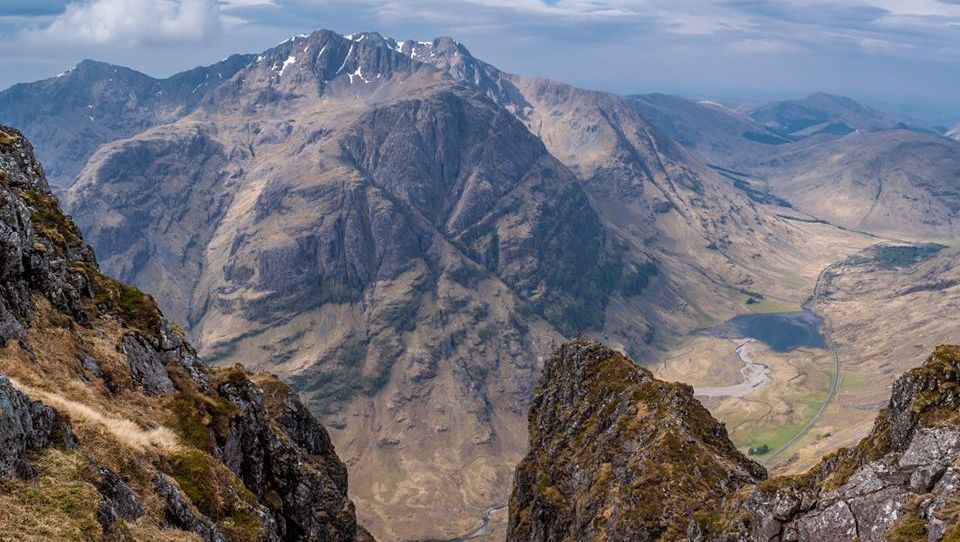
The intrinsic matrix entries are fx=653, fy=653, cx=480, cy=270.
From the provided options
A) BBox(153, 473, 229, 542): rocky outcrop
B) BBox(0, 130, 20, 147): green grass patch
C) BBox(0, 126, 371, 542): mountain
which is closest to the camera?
BBox(0, 126, 371, 542): mountain

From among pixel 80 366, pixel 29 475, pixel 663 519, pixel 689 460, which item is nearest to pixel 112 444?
pixel 29 475

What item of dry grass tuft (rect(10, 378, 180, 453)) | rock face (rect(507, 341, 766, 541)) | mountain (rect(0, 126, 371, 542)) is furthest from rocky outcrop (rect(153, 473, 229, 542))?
rock face (rect(507, 341, 766, 541))

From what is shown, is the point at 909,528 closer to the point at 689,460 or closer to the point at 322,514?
the point at 689,460

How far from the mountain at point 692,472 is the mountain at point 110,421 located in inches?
1667

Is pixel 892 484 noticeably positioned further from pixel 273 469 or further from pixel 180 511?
pixel 273 469

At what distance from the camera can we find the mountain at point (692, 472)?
50750 mm

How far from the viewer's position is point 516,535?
400ft

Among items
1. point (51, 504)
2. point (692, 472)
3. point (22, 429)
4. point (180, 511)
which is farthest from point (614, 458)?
point (22, 429)

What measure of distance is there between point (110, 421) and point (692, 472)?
7366 centimetres

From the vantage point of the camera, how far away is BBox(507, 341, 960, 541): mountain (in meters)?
50.8

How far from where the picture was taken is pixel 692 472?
91.0 m

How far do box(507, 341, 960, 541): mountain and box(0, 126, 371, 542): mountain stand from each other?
4233 cm

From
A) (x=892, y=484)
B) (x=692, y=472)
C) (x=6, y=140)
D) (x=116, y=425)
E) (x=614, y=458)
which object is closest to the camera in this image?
(x=116, y=425)

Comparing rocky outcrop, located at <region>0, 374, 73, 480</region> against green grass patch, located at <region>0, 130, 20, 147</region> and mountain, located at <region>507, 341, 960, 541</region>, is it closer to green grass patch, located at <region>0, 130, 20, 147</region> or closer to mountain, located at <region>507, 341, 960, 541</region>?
green grass patch, located at <region>0, 130, 20, 147</region>
